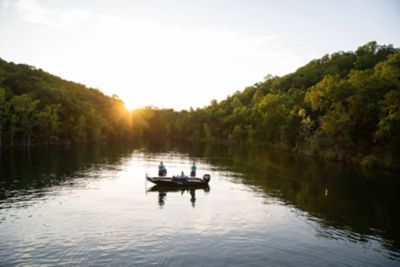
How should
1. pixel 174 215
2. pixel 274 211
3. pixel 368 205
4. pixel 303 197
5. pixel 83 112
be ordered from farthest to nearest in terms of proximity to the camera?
pixel 83 112 → pixel 303 197 → pixel 368 205 → pixel 274 211 → pixel 174 215

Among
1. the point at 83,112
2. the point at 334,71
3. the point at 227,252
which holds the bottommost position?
the point at 227,252

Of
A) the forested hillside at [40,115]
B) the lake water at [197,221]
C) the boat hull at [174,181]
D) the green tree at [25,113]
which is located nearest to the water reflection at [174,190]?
the lake water at [197,221]

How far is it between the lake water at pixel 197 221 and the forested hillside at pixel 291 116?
22.3m

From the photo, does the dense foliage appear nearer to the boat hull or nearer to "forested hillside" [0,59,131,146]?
the boat hull

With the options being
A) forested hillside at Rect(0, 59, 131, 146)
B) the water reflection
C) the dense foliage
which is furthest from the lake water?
forested hillside at Rect(0, 59, 131, 146)

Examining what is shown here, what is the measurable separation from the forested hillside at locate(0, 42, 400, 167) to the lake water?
22.3 m

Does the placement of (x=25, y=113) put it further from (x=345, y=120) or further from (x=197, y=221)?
(x=197, y=221)

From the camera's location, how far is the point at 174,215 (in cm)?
3250

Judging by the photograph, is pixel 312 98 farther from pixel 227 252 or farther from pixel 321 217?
pixel 227 252

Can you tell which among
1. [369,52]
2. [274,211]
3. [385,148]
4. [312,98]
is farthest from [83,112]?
[369,52]

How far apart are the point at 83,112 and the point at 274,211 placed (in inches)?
4611

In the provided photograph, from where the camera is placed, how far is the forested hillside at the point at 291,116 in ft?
238

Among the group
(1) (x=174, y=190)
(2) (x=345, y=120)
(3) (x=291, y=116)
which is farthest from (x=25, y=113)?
(2) (x=345, y=120)

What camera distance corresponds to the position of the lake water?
22.7 meters
